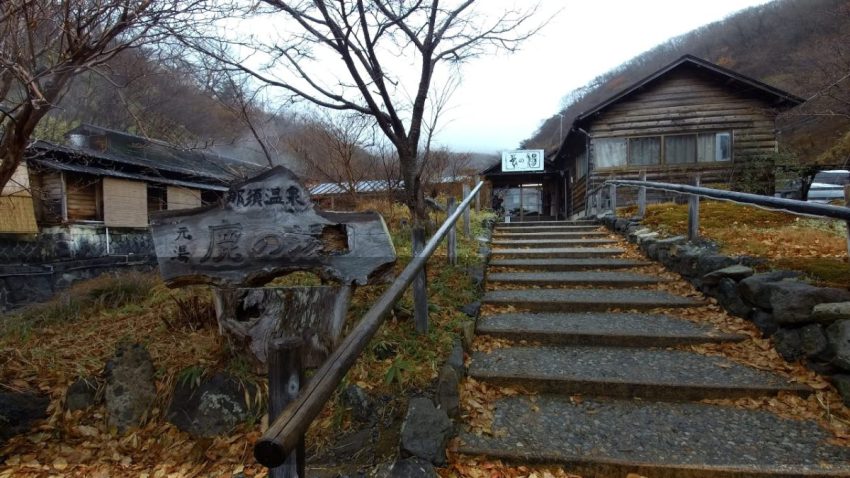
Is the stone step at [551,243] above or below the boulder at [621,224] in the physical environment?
below

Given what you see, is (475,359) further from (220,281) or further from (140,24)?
(140,24)

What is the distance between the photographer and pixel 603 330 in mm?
3322

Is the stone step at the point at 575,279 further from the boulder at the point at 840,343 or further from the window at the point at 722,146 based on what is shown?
the window at the point at 722,146

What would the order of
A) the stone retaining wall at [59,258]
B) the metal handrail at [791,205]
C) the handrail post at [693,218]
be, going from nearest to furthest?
the metal handrail at [791,205] → the handrail post at [693,218] → the stone retaining wall at [59,258]

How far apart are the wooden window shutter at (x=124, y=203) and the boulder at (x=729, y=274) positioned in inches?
629

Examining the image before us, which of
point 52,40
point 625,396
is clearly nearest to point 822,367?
point 625,396

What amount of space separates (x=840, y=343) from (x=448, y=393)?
2427 mm

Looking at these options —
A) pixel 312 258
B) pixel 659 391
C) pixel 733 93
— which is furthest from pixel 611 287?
pixel 733 93

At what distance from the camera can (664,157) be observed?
42.5 feet

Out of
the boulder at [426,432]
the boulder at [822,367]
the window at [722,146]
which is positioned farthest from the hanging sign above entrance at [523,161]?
the boulder at [426,432]

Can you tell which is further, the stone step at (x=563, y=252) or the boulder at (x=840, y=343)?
the stone step at (x=563, y=252)

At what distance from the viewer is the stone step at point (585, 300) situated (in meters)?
3.82

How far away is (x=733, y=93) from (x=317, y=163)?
13145mm

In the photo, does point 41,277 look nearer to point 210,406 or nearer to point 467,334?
point 210,406
